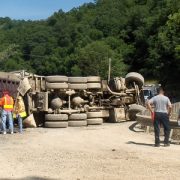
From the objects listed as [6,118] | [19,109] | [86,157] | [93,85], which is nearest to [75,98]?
[93,85]

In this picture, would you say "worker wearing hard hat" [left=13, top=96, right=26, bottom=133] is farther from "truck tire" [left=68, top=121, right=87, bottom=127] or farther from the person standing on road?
the person standing on road

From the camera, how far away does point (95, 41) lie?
101 m

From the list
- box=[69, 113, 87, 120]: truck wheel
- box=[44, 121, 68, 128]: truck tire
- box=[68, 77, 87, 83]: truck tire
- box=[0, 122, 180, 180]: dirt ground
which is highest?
box=[68, 77, 87, 83]: truck tire

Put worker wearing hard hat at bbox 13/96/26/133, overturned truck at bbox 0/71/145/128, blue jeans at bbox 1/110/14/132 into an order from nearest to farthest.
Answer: blue jeans at bbox 1/110/14/132 < worker wearing hard hat at bbox 13/96/26/133 < overturned truck at bbox 0/71/145/128

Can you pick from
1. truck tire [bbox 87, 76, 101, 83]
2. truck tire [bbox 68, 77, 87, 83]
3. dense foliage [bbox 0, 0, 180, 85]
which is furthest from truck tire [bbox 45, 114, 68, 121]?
dense foliage [bbox 0, 0, 180, 85]

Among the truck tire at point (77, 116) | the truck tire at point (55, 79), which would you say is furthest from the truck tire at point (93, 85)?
the truck tire at point (77, 116)

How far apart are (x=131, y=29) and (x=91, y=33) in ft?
28.0

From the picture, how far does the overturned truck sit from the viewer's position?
20.2 m

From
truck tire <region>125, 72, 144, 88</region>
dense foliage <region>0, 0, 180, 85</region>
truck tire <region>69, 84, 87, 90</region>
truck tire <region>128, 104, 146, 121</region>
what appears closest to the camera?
truck tire <region>69, 84, 87, 90</region>

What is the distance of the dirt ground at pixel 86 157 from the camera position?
1000 cm

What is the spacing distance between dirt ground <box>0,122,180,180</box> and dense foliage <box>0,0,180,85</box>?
60641mm

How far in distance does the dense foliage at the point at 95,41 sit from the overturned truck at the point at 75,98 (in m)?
53.9

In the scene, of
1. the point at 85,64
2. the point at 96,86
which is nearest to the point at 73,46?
the point at 85,64

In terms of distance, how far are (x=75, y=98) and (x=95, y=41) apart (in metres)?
80.3
